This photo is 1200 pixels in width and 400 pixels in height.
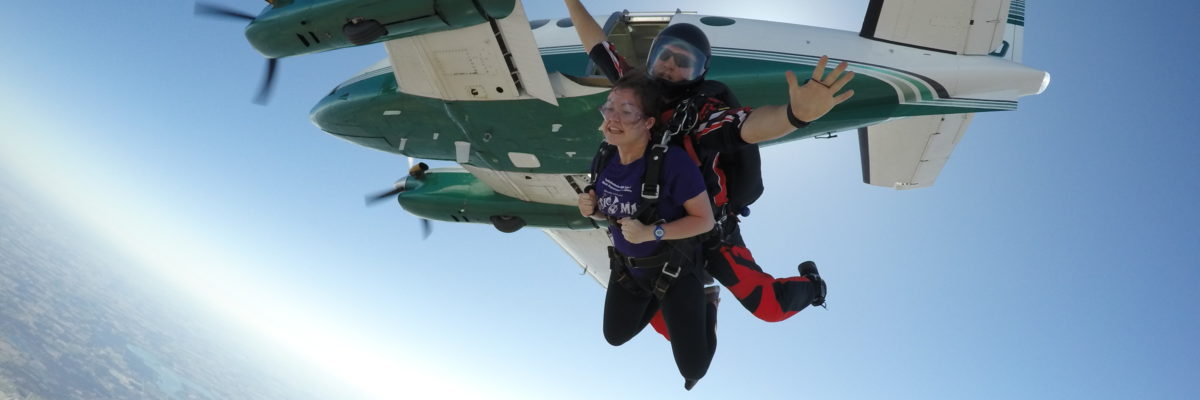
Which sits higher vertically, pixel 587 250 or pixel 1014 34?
pixel 1014 34

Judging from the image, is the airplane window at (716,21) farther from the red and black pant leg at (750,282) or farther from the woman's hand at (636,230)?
the woman's hand at (636,230)

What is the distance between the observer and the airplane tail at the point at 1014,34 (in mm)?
8633

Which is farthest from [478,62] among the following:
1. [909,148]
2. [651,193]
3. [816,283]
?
[909,148]

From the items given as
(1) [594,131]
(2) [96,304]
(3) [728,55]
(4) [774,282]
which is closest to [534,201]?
(1) [594,131]

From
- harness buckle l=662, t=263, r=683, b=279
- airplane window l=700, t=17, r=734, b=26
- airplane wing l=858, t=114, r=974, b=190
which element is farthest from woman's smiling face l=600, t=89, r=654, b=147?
airplane wing l=858, t=114, r=974, b=190

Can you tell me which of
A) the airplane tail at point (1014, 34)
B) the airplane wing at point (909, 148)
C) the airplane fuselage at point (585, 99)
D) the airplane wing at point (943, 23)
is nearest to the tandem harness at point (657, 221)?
the airplane fuselage at point (585, 99)

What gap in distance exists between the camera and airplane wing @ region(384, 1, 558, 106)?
326 inches

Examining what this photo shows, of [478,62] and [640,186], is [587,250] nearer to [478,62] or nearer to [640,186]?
[478,62]

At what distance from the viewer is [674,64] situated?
327 centimetres

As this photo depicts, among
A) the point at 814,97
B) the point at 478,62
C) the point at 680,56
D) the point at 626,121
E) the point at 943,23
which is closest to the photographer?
the point at 814,97

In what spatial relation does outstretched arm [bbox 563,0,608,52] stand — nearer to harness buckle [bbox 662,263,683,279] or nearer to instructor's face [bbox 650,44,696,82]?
instructor's face [bbox 650,44,696,82]

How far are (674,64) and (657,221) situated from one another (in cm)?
84

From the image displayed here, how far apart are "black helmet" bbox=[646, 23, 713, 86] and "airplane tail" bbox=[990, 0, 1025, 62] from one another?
7096 millimetres

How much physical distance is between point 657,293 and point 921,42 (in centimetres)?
673
